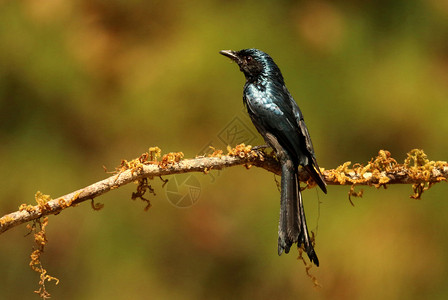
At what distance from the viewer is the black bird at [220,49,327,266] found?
8.29 feet

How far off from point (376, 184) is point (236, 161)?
2.29ft

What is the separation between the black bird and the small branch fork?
3.7 inches

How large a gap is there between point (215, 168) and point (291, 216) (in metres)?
0.44

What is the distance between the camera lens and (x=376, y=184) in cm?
260

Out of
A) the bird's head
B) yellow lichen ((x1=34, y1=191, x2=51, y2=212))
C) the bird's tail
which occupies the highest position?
the bird's head

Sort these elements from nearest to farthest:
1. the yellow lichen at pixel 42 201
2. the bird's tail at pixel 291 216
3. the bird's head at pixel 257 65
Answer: the yellow lichen at pixel 42 201, the bird's tail at pixel 291 216, the bird's head at pixel 257 65

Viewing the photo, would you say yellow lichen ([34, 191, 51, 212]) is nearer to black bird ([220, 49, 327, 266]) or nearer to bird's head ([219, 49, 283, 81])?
black bird ([220, 49, 327, 266])

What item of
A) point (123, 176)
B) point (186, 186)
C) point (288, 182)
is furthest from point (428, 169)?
point (186, 186)

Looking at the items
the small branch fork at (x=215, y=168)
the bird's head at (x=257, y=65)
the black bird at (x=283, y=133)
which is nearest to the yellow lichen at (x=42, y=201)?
the small branch fork at (x=215, y=168)

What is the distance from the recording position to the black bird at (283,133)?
2.53 metres

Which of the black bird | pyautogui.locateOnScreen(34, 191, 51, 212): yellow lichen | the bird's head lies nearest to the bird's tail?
the black bird

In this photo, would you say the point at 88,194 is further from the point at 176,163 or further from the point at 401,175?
the point at 401,175

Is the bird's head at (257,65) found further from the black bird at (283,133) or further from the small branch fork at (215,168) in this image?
the small branch fork at (215,168)

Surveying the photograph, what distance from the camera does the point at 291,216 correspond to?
8.31ft
